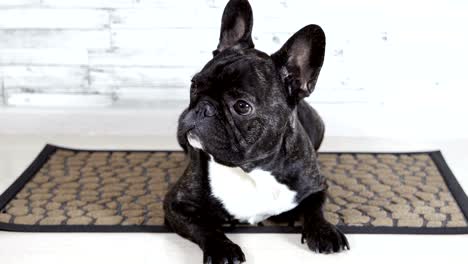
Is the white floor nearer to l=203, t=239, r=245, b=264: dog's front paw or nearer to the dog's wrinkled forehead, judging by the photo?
l=203, t=239, r=245, b=264: dog's front paw

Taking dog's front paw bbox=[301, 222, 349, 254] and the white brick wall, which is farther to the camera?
the white brick wall

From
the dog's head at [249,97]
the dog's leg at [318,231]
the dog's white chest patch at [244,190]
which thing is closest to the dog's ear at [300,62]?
the dog's head at [249,97]

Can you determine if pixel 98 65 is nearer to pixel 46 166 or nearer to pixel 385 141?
pixel 46 166

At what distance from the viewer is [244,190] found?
2867 mm

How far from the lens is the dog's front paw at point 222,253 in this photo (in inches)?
103

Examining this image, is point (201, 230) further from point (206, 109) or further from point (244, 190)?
point (206, 109)

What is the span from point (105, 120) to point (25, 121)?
43 cm

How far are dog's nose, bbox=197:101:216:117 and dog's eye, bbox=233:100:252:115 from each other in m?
0.07

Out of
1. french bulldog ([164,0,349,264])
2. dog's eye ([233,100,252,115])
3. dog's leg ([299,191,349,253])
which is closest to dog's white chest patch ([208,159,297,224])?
french bulldog ([164,0,349,264])

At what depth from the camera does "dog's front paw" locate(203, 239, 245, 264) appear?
8.55 ft

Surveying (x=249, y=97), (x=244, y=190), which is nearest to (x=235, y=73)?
(x=249, y=97)

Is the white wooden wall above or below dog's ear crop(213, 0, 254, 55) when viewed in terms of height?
Answer: below

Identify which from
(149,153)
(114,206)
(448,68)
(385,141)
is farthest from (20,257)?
(448,68)

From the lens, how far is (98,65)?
4.25m
